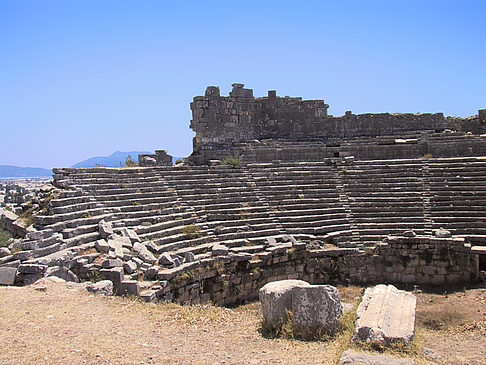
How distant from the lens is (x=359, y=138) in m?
20.2

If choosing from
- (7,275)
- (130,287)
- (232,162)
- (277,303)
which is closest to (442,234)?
(232,162)

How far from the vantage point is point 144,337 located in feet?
21.3

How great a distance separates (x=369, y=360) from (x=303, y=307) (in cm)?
165

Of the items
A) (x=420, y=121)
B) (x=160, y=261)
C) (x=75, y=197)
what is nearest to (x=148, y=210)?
(x=75, y=197)

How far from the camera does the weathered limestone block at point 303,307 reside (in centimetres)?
712

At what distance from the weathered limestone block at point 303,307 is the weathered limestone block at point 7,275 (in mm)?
5042

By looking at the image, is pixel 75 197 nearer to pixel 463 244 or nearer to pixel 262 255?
pixel 262 255

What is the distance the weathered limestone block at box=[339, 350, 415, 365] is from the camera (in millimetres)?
5645

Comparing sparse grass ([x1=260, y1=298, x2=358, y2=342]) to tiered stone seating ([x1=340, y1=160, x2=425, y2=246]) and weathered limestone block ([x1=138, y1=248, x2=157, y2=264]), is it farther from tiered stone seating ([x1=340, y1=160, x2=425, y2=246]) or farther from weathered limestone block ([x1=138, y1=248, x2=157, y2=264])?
tiered stone seating ([x1=340, y1=160, x2=425, y2=246])

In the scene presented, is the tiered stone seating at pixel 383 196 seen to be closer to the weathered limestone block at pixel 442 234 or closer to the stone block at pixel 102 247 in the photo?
the weathered limestone block at pixel 442 234

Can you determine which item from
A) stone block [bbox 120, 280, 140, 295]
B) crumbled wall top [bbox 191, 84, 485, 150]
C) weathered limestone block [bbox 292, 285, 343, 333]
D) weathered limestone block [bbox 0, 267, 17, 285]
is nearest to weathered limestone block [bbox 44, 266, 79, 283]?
weathered limestone block [bbox 0, 267, 17, 285]

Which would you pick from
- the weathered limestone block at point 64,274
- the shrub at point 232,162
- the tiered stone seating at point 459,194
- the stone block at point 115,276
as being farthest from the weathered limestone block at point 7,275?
the tiered stone seating at point 459,194

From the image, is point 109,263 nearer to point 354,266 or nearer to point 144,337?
point 144,337

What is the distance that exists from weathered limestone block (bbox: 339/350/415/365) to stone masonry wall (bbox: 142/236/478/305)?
625cm
